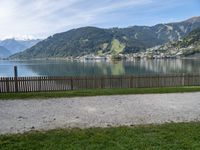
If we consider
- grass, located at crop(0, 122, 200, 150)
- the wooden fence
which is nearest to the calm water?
the wooden fence

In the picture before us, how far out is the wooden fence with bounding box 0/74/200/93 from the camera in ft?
80.8

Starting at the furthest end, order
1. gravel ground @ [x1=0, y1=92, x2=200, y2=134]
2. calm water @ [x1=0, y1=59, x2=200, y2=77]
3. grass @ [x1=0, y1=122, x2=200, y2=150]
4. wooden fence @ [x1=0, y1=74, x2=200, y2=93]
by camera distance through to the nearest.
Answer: calm water @ [x1=0, y1=59, x2=200, y2=77]
wooden fence @ [x1=0, y1=74, x2=200, y2=93]
gravel ground @ [x1=0, y1=92, x2=200, y2=134]
grass @ [x1=0, y1=122, x2=200, y2=150]

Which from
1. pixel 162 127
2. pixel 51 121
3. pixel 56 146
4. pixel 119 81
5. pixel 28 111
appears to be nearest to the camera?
pixel 56 146

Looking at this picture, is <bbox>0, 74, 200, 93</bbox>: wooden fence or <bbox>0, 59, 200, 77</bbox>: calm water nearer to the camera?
<bbox>0, 74, 200, 93</bbox>: wooden fence

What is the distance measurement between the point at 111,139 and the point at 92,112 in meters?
5.21

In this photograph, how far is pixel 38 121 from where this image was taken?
493 inches

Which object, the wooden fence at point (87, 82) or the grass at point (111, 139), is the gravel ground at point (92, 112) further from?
the wooden fence at point (87, 82)

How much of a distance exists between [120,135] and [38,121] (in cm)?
446

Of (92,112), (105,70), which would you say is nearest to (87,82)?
(92,112)

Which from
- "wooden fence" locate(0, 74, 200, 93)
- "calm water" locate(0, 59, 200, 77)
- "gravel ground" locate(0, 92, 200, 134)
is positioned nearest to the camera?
"gravel ground" locate(0, 92, 200, 134)

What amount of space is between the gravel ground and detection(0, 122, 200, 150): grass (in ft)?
3.89

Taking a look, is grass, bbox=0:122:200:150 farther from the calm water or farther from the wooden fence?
the calm water

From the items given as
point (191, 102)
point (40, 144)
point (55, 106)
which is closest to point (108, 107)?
point (55, 106)

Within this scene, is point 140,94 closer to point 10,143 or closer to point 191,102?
point 191,102
